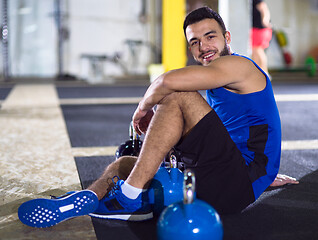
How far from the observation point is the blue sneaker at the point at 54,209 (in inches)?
78.3

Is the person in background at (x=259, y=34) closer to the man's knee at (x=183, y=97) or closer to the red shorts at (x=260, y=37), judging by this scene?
the red shorts at (x=260, y=37)

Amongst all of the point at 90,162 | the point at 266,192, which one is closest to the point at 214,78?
the point at 266,192

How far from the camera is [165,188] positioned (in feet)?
6.75

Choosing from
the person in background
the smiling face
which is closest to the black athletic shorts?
the smiling face

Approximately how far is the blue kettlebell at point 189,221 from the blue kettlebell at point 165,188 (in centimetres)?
44

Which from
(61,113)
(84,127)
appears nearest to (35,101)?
(61,113)

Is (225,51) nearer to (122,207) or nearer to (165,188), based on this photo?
(165,188)

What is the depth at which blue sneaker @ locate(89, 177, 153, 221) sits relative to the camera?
2043mm

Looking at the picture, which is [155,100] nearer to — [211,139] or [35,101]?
[211,139]

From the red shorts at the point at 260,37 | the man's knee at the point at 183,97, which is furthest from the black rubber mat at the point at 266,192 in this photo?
the red shorts at the point at 260,37

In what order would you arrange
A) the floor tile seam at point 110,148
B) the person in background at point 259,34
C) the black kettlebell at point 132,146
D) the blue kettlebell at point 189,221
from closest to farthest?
1. the blue kettlebell at point 189,221
2. the black kettlebell at point 132,146
3. the floor tile seam at point 110,148
4. the person in background at point 259,34

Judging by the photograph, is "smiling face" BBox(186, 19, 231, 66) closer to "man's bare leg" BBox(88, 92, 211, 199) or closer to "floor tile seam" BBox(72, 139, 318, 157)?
Answer: "man's bare leg" BBox(88, 92, 211, 199)

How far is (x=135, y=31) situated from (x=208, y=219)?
1212 cm

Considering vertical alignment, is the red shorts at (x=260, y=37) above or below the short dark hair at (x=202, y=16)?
below
